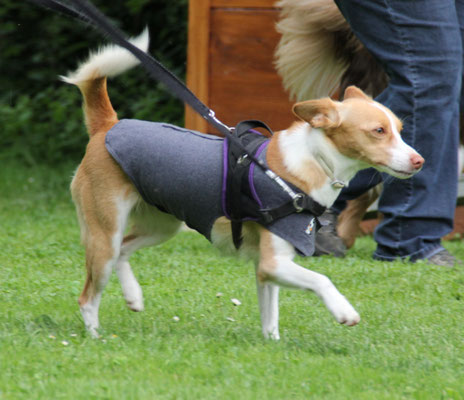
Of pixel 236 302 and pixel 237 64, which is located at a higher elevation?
pixel 236 302

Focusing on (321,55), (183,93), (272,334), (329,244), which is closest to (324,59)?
(321,55)

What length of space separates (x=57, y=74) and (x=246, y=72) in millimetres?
4232

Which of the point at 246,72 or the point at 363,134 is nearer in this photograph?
the point at 363,134

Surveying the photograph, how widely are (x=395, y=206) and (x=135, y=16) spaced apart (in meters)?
5.82

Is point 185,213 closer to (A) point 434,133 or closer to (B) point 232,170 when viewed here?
(B) point 232,170

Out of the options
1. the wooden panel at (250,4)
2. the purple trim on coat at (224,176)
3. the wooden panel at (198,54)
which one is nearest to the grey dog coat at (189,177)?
the purple trim on coat at (224,176)

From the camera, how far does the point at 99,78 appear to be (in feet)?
12.6

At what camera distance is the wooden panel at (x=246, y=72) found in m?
7.08

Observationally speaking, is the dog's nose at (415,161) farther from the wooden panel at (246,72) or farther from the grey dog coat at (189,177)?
the wooden panel at (246,72)

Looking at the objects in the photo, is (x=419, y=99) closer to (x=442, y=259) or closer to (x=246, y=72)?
(x=442, y=259)

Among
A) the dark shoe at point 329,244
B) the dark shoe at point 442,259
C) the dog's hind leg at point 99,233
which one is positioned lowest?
the dark shoe at point 329,244

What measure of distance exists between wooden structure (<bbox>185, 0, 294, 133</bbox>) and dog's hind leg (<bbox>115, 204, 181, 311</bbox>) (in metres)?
2.97

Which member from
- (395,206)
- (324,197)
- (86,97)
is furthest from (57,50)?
(324,197)

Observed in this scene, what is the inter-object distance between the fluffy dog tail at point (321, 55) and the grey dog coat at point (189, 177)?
7.76 feet
